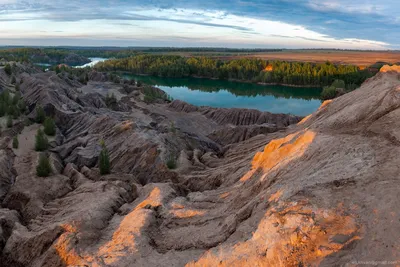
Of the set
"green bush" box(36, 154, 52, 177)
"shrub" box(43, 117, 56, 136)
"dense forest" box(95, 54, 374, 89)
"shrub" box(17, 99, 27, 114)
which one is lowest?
"green bush" box(36, 154, 52, 177)

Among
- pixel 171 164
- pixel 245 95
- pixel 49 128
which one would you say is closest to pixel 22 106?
pixel 49 128

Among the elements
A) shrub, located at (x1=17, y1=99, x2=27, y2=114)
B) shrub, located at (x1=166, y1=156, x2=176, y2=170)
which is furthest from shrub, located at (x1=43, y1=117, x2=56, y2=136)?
shrub, located at (x1=166, y1=156, x2=176, y2=170)

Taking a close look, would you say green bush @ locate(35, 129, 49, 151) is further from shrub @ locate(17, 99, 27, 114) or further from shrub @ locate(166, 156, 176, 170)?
shrub @ locate(166, 156, 176, 170)

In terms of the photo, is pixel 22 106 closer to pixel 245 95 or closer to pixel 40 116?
pixel 40 116

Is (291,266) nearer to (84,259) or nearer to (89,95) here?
(84,259)

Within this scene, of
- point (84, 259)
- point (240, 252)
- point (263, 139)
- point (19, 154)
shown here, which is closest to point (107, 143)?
point (19, 154)

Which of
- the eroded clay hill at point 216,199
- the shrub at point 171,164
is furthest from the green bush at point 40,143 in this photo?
the shrub at point 171,164
